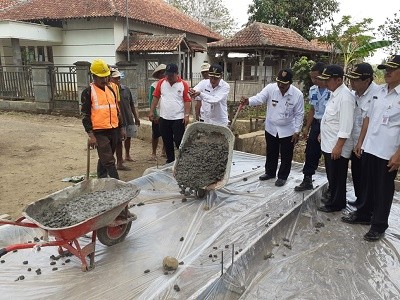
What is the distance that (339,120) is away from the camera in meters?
3.61

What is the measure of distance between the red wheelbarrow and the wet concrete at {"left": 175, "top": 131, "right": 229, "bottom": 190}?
1.05 m

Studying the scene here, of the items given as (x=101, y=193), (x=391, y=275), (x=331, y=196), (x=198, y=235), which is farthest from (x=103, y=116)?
(x=391, y=275)

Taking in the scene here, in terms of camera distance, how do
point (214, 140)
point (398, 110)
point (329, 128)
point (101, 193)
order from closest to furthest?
1. point (398, 110)
2. point (101, 193)
3. point (329, 128)
4. point (214, 140)

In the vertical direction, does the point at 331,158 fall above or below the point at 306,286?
above

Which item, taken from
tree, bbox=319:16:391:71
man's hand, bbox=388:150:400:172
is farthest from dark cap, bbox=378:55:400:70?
tree, bbox=319:16:391:71

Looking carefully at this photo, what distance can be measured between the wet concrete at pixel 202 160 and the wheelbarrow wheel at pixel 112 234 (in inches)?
44.4

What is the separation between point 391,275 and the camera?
283cm

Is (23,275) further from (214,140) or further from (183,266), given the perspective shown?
(214,140)

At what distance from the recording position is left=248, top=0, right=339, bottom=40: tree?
67.3 feet

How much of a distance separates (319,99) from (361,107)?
795 mm

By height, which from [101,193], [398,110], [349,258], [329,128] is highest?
[398,110]

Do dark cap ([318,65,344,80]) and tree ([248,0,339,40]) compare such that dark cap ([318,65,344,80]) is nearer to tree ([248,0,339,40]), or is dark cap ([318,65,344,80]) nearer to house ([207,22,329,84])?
house ([207,22,329,84])

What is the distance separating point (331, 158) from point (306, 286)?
5.23ft

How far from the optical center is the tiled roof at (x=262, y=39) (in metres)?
15.7
